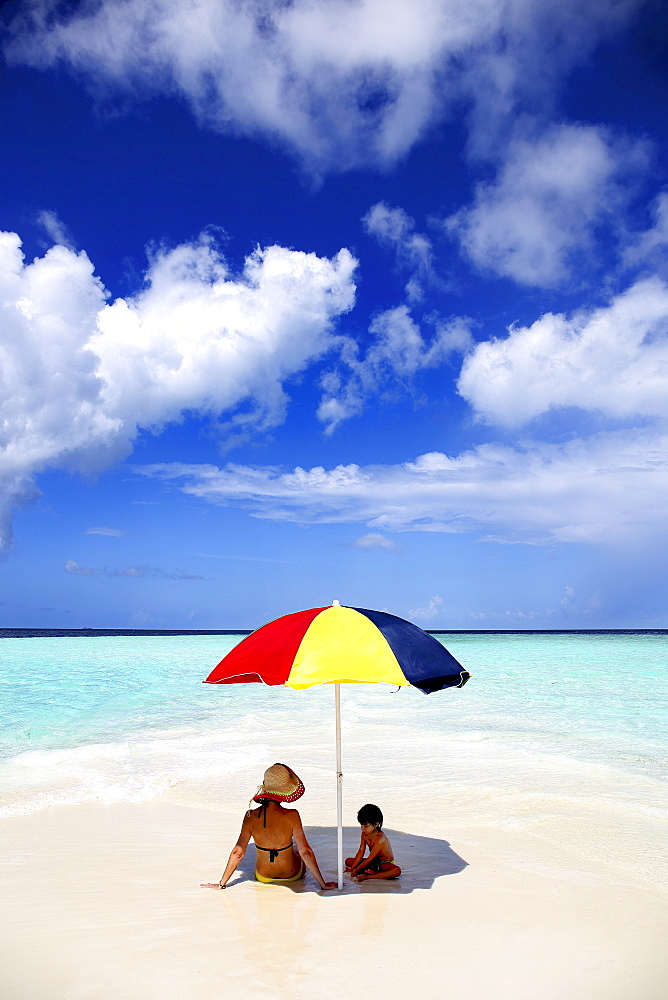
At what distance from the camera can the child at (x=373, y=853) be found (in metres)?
5.59

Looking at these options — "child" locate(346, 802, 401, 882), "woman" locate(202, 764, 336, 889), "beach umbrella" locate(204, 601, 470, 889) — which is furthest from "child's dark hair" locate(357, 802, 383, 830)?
"woman" locate(202, 764, 336, 889)

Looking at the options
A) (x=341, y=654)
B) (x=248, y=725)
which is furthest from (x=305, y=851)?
(x=248, y=725)

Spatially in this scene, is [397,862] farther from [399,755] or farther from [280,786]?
[399,755]

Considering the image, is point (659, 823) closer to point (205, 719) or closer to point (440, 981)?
point (440, 981)

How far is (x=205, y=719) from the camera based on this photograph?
16359 millimetres

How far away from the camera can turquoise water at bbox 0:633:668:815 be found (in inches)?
408

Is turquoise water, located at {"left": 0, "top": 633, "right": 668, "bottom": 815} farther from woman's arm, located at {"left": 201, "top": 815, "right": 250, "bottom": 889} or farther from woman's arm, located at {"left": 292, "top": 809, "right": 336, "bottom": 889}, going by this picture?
woman's arm, located at {"left": 292, "top": 809, "right": 336, "bottom": 889}

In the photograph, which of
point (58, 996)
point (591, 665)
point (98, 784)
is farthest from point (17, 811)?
point (591, 665)

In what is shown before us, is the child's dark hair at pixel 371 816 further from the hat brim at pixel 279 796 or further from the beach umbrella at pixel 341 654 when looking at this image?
the hat brim at pixel 279 796

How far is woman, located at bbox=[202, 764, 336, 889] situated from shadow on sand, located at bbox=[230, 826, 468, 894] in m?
0.12

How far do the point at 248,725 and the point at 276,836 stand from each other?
33.8 ft

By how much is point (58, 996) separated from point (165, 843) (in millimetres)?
3157

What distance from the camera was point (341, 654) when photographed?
15.3ft

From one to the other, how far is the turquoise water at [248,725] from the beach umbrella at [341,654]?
495 centimetres
